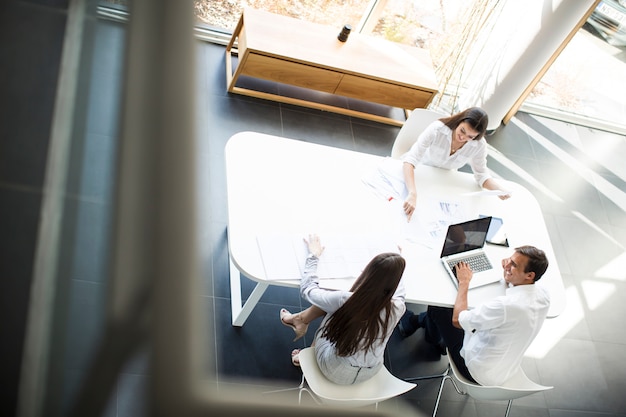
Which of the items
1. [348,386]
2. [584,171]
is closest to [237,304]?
[348,386]

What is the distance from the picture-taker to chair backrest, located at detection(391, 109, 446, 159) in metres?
4.01

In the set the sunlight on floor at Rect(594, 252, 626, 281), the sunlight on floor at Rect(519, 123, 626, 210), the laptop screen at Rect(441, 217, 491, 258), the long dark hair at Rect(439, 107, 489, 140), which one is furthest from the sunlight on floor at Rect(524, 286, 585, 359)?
the long dark hair at Rect(439, 107, 489, 140)

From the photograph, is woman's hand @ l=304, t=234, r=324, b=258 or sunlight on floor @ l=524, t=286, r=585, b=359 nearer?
woman's hand @ l=304, t=234, r=324, b=258

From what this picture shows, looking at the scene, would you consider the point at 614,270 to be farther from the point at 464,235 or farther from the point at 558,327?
the point at 464,235

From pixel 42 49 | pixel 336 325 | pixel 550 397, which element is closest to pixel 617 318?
pixel 550 397

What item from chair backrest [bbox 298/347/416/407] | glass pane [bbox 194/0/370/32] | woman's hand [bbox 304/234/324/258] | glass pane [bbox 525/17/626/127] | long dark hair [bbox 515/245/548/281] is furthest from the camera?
glass pane [bbox 525/17/626/127]

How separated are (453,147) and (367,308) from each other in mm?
1456

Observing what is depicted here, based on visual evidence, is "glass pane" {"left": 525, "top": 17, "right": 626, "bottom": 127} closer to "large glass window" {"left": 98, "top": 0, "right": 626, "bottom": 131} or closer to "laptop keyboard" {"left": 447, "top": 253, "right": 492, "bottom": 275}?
"large glass window" {"left": 98, "top": 0, "right": 626, "bottom": 131}

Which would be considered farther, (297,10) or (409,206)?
(297,10)

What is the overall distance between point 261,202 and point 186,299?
2.89 meters

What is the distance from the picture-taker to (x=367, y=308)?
275 centimetres

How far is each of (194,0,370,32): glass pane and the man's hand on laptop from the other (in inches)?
105

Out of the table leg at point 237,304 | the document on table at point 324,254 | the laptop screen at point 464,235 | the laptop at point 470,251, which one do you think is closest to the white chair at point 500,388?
the laptop at point 470,251

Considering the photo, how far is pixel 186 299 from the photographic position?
0.30m
